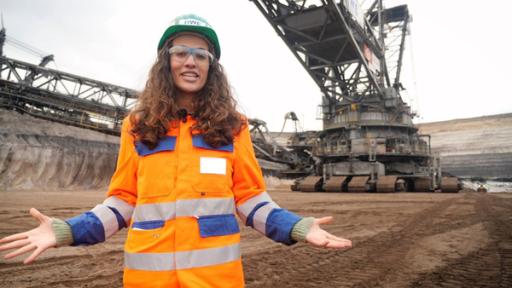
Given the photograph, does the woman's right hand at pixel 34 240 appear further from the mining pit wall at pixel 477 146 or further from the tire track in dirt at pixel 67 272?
the mining pit wall at pixel 477 146

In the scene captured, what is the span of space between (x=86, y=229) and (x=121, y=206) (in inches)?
8.4

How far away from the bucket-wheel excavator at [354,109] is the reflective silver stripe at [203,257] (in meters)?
15.2

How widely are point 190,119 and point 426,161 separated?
22163 millimetres

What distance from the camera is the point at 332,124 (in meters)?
21.8

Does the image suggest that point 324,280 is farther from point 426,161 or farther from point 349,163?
point 426,161

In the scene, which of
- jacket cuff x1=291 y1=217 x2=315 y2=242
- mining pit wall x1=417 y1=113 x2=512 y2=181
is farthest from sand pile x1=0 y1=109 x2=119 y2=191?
mining pit wall x1=417 y1=113 x2=512 y2=181

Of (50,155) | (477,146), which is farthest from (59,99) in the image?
(477,146)

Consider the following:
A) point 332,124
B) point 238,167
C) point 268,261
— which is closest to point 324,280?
point 268,261

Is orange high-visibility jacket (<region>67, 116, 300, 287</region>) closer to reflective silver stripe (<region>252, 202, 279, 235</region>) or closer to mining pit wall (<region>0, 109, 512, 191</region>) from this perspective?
reflective silver stripe (<region>252, 202, 279, 235</region>)

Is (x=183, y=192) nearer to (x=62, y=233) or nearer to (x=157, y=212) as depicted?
(x=157, y=212)

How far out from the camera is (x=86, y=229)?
1.48 metres

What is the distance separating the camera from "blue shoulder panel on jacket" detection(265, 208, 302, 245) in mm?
1563

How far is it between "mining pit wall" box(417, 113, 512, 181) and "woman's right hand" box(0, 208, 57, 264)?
3454 centimetres

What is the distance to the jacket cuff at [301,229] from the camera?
4.97 feet
